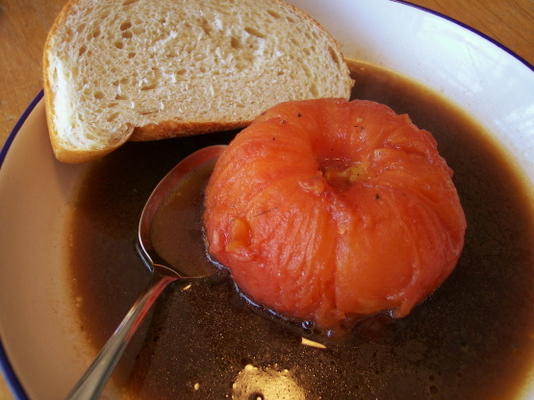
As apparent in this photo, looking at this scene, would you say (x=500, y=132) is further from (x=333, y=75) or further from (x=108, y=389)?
(x=108, y=389)

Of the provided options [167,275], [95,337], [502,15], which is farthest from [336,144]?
[502,15]

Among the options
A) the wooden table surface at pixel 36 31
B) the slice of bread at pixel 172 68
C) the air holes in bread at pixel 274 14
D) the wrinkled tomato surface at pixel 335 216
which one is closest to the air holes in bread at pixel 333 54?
the slice of bread at pixel 172 68

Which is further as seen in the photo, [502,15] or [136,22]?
[502,15]

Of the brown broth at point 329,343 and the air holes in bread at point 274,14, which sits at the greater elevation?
the air holes in bread at point 274,14

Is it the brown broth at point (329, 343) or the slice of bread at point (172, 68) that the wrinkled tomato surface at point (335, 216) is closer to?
the brown broth at point (329, 343)

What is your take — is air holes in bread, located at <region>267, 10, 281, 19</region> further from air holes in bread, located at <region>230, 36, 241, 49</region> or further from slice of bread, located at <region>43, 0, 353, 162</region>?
air holes in bread, located at <region>230, 36, 241, 49</region>

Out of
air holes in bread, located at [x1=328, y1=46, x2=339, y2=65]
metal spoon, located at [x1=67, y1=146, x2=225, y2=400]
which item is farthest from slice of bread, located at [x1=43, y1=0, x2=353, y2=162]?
→ metal spoon, located at [x1=67, y1=146, x2=225, y2=400]

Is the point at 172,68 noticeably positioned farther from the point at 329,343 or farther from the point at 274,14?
the point at 329,343
